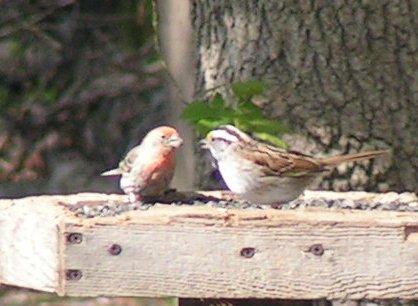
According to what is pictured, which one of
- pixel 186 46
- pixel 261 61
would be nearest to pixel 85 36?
pixel 186 46

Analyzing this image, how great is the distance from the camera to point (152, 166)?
4637 mm

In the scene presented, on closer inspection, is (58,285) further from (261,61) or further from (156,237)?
(261,61)

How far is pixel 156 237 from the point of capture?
407cm

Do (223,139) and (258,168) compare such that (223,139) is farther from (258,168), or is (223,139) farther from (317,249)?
(317,249)

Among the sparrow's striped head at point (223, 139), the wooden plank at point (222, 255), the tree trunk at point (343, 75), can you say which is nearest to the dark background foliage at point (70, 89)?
the tree trunk at point (343, 75)

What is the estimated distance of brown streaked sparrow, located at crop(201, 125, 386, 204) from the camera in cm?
472

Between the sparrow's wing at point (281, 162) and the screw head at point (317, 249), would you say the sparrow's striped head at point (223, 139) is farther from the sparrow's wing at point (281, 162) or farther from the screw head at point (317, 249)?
the screw head at point (317, 249)

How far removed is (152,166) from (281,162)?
16.2 inches

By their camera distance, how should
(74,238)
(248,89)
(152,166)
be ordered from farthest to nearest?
(248,89)
(152,166)
(74,238)

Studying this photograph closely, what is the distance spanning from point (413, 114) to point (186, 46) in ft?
4.88

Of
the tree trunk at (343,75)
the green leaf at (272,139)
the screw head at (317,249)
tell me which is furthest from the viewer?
the tree trunk at (343,75)

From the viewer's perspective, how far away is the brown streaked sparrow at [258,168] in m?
4.72

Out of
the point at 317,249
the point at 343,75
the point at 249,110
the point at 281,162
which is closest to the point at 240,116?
the point at 249,110

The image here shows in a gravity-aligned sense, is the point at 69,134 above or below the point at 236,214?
below
